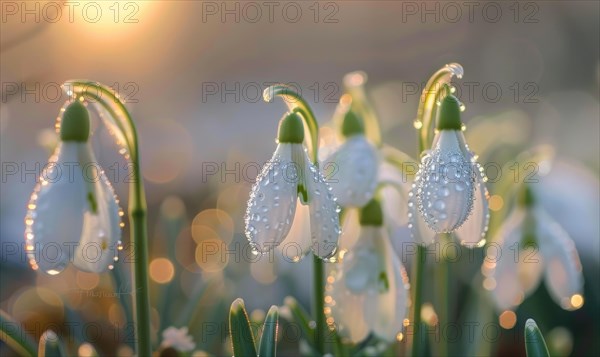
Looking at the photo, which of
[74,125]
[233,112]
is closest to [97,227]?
[74,125]

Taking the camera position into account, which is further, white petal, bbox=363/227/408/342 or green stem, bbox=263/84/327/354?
white petal, bbox=363/227/408/342

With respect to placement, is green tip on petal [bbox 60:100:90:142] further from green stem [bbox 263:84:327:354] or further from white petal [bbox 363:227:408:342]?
white petal [bbox 363:227:408:342]

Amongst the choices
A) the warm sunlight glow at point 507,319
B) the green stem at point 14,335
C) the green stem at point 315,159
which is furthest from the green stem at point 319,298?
the warm sunlight glow at point 507,319

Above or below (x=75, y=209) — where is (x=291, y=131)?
above

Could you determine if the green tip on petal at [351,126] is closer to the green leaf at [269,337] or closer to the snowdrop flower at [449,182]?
the snowdrop flower at [449,182]

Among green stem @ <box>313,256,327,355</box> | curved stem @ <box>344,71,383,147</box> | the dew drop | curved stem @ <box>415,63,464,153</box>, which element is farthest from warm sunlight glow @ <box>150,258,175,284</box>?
the dew drop

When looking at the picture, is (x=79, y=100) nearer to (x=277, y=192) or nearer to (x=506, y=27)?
(x=277, y=192)

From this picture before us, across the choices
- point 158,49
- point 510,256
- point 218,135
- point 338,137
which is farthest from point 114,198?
point 158,49

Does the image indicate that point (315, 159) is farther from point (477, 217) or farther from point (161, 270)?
point (161, 270)
